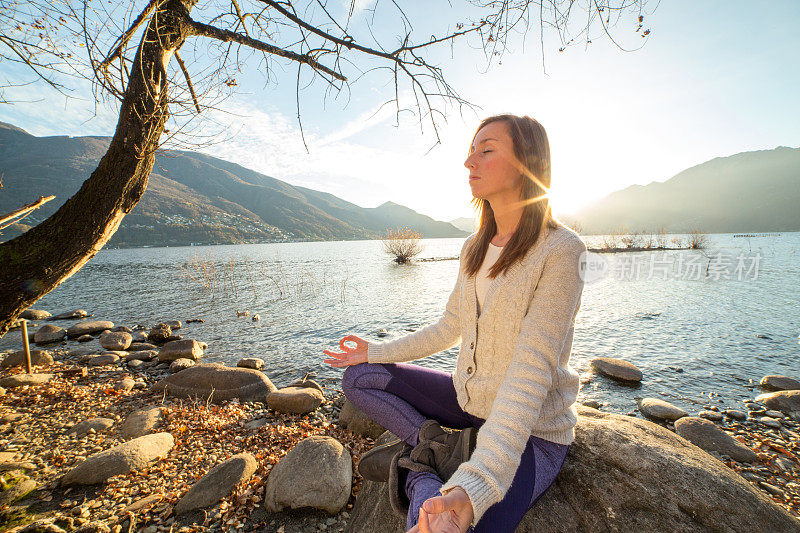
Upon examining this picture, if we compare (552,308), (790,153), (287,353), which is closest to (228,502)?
(552,308)

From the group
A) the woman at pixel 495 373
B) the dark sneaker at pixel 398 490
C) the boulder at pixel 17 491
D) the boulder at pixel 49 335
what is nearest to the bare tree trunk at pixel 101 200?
the boulder at pixel 17 491

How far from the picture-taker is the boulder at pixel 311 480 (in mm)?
2656

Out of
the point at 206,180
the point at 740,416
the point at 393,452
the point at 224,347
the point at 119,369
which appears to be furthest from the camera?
the point at 206,180

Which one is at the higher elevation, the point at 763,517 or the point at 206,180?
the point at 206,180

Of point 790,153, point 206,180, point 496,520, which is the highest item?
point 790,153

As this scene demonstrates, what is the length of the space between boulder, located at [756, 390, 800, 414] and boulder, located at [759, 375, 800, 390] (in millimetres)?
548

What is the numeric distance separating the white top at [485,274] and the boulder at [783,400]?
6538 millimetres

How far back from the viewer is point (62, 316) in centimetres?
1306

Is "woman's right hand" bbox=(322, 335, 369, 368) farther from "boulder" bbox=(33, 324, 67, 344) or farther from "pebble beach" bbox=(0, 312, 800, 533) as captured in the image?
"boulder" bbox=(33, 324, 67, 344)

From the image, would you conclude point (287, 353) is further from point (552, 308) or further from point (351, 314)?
point (552, 308)

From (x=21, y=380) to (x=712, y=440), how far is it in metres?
10.1

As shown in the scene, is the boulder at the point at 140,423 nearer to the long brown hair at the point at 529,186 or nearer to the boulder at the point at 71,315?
the long brown hair at the point at 529,186

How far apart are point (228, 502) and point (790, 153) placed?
31431 centimetres

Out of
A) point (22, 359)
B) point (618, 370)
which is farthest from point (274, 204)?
point (618, 370)
